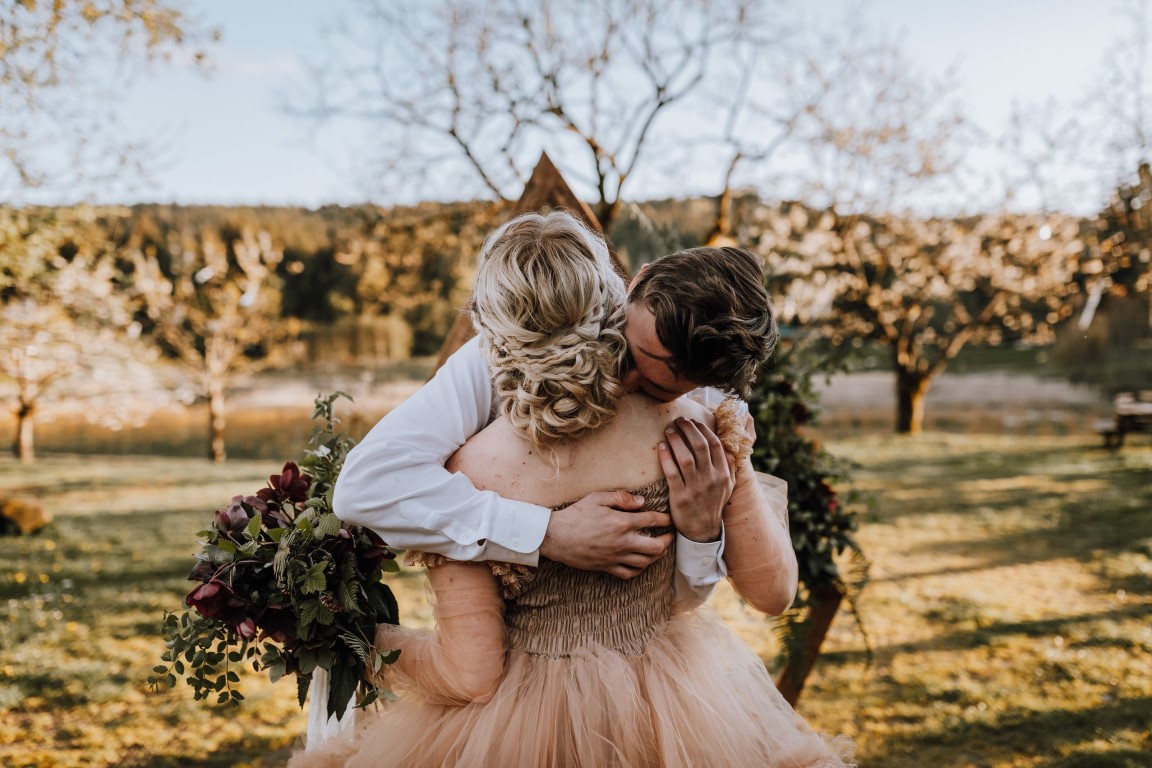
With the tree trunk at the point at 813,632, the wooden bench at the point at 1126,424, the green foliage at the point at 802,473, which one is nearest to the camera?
the green foliage at the point at 802,473

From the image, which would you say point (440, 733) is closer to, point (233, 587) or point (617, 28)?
point (233, 587)

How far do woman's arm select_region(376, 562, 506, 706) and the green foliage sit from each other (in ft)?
6.09

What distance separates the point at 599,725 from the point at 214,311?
17396mm

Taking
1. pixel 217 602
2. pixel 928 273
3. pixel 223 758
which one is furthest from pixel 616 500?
pixel 928 273

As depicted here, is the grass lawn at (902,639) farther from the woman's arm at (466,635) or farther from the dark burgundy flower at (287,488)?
the woman's arm at (466,635)

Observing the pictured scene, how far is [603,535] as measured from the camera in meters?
1.49

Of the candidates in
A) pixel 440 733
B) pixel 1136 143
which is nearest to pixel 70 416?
pixel 440 733

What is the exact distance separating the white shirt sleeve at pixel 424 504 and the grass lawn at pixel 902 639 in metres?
2.67

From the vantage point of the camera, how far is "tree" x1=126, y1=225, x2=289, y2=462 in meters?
16.2

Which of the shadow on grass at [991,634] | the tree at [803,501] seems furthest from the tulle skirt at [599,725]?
A: the shadow on grass at [991,634]

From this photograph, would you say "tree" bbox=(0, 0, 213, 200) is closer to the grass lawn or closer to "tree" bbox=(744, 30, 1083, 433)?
the grass lawn

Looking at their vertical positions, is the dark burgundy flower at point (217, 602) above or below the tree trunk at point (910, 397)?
above

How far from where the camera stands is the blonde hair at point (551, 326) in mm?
1404

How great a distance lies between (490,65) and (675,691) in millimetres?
9677
